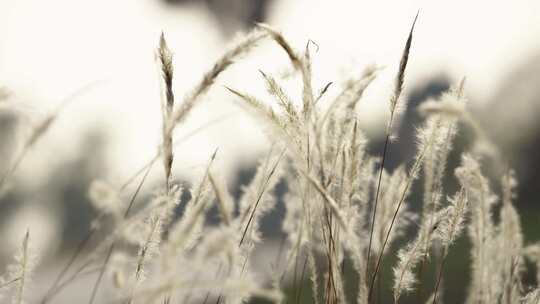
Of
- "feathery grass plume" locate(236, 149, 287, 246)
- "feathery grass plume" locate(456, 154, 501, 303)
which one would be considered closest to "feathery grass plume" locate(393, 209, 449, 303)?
"feathery grass plume" locate(456, 154, 501, 303)

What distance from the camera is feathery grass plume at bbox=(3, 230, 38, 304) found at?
66.5 inches

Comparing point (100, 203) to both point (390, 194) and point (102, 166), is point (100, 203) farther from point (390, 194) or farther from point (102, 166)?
point (102, 166)

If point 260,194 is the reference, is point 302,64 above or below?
above

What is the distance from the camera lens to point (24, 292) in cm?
170

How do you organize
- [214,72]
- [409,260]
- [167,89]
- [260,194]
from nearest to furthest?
1. [214,72]
2. [167,89]
3. [409,260]
4. [260,194]

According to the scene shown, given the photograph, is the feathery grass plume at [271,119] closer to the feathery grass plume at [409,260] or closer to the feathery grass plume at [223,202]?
the feathery grass plume at [223,202]

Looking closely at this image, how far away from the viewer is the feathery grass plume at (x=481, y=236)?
5.44ft

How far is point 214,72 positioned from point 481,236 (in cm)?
83

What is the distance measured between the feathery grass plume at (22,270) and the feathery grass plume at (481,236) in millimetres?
1143

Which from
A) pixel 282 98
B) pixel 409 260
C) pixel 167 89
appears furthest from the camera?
pixel 409 260

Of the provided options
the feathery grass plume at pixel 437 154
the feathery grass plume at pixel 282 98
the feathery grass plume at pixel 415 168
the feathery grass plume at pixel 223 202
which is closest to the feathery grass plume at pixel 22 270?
the feathery grass plume at pixel 223 202

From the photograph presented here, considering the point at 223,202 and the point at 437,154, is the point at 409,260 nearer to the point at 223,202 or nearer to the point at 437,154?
the point at 437,154

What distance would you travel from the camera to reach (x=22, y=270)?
171cm

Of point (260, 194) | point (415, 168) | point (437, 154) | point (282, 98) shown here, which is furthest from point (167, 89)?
point (437, 154)
